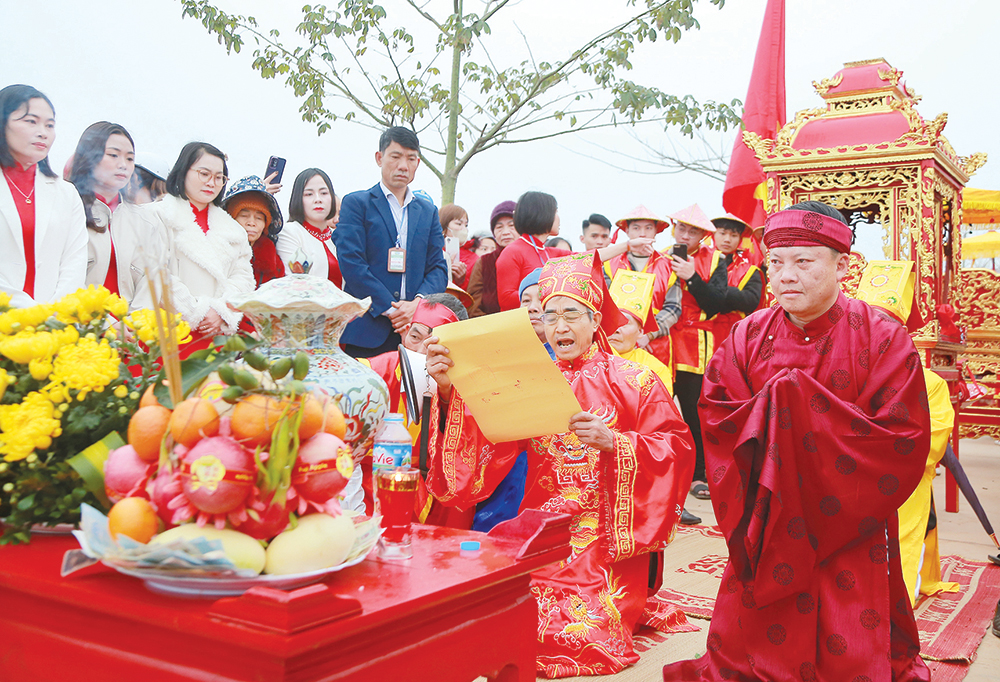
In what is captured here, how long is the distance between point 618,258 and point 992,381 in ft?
16.5

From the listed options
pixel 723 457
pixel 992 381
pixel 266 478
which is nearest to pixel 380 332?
pixel 723 457

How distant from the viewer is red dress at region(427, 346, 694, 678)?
111 inches

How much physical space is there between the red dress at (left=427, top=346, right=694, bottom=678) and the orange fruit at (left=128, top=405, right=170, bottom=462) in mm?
1569

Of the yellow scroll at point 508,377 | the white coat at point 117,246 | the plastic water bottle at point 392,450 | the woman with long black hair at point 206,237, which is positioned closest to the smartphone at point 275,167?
the woman with long black hair at point 206,237

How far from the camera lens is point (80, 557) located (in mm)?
1361

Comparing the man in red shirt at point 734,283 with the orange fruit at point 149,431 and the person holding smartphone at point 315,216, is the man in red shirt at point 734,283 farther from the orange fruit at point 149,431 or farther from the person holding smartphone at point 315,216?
the orange fruit at point 149,431

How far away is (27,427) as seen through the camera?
5.29ft

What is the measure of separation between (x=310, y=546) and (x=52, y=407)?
773 millimetres

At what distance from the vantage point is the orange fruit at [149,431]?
1337 mm

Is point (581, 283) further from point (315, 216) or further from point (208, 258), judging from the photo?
point (315, 216)

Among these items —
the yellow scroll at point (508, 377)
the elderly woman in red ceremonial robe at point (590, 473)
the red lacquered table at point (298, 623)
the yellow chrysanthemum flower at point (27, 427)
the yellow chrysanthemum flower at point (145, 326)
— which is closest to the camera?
the red lacquered table at point (298, 623)

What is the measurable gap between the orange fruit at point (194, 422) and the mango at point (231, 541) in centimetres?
13

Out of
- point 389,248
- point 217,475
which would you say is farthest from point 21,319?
point 389,248

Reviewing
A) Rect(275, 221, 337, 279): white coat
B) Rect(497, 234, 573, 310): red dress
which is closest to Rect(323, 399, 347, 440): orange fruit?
Rect(275, 221, 337, 279): white coat
